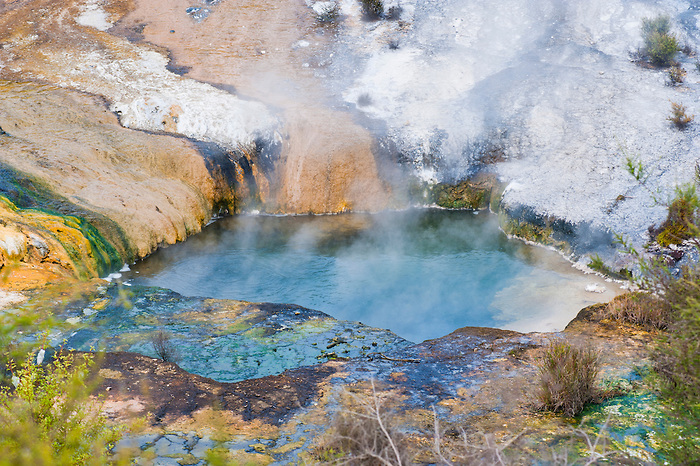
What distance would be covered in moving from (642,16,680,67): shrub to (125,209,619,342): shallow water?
5.77m

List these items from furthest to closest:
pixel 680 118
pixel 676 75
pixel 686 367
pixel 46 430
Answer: pixel 676 75 → pixel 680 118 → pixel 686 367 → pixel 46 430

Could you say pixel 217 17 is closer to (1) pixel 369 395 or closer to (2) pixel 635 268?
(2) pixel 635 268

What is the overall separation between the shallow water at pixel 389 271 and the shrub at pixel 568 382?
10.5 feet

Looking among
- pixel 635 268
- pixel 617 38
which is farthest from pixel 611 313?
pixel 617 38

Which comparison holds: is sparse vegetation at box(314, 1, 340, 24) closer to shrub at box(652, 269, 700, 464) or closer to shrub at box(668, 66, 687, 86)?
shrub at box(668, 66, 687, 86)

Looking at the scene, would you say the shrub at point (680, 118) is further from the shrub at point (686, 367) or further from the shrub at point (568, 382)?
the shrub at point (686, 367)

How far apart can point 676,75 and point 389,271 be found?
8.39 m

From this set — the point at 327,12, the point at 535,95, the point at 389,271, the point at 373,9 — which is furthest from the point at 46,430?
the point at 327,12

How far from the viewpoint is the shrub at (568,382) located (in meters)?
4.30

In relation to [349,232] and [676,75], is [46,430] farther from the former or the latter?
[676,75]

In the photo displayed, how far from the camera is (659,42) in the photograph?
1255 centimetres

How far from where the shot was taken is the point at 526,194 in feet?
35.4

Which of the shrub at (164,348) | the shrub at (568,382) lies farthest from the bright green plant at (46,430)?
the shrub at (568,382)

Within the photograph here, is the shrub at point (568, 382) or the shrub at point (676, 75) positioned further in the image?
the shrub at point (676, 75)
